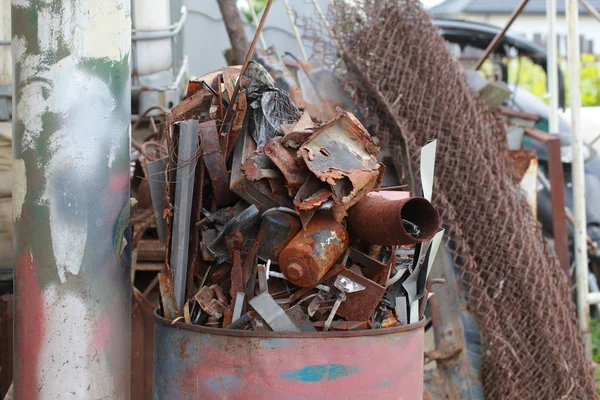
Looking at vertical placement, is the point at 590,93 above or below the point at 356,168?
below

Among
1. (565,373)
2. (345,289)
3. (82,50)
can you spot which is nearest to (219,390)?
(345,289)

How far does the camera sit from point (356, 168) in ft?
7.86

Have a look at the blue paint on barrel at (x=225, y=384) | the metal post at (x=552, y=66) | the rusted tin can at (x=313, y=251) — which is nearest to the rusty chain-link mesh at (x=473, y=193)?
the metal post at (x=552, y=66)

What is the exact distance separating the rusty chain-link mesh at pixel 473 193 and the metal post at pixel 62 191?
2028 mm

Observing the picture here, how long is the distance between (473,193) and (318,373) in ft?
7.12

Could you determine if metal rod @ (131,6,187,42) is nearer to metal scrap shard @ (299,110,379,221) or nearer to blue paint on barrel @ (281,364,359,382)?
metal scrap shard @ (299,110,379,221)

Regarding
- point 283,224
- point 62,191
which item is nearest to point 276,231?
point 283,224

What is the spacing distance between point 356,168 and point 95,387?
4.25 ft

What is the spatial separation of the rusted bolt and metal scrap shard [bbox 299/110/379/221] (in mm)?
207

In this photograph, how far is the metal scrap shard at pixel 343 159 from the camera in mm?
2346

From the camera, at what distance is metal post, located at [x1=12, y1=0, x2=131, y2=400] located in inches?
105

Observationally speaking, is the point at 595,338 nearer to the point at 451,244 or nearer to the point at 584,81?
the point at 451,244

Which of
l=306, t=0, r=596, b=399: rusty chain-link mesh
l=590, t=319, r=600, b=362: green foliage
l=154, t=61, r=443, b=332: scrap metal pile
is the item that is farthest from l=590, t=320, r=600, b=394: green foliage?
l=154, t=61, r=443, b=332: scrap metal pile

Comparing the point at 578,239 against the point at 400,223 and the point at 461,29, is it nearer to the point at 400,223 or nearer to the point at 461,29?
the point at 400,223
